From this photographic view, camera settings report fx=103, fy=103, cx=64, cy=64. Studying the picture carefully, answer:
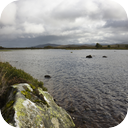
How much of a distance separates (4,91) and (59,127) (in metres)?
4.40

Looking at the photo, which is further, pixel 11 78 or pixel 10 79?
pixel 11 78

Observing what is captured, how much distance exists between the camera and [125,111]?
9.60m

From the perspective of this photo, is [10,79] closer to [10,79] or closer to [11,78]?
[10,79]

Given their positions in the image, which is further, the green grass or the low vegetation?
the green grass

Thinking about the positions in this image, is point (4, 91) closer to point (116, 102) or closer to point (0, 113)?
point (0, 113)

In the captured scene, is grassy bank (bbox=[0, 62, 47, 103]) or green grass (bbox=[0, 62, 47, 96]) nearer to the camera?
grassy bank (bbox=[0, 62, 47, 103])

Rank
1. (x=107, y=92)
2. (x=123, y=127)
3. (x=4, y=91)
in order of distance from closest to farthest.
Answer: (x=4, y=91) → (x=123, y=127) → (x=107, y=92)

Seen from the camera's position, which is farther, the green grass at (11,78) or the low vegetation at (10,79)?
the green grass at (11,78)

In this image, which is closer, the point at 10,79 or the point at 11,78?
the point at 10,79

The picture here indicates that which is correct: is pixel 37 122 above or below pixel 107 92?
above

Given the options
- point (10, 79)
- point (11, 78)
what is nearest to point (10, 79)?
point (10, 79)

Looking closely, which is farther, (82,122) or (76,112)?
(76,112)

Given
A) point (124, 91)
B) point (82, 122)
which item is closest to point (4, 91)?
point (82, 122)

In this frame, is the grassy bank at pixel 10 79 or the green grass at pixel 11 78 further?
the green grass at pixel 11 78
